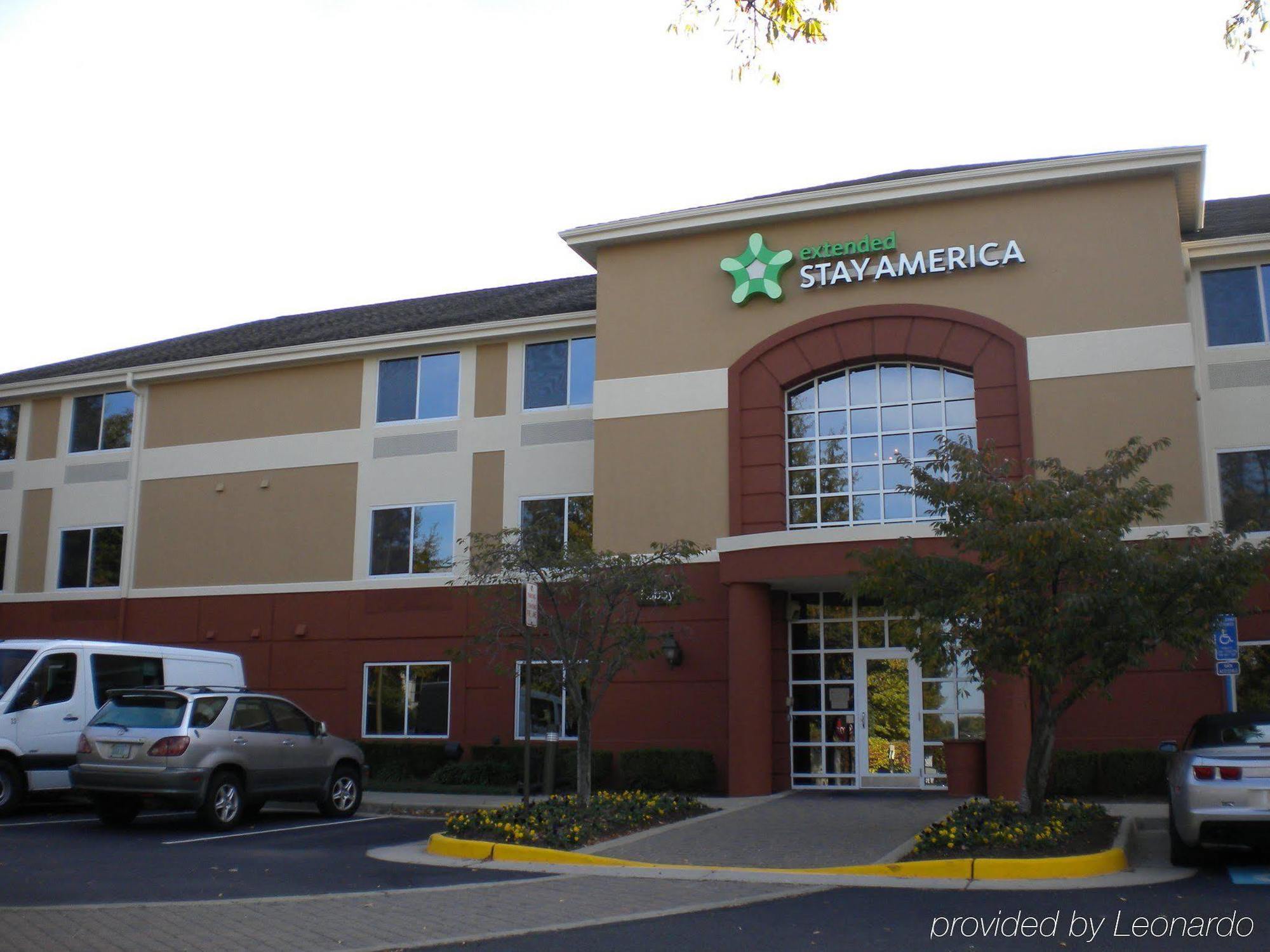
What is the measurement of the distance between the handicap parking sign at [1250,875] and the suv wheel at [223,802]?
10632mm

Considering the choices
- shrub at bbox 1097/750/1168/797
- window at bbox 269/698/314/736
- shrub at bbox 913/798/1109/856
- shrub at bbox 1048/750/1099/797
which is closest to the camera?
shrub at bbox 913/798/1109/856

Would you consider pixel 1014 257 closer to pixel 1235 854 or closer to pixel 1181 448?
pixel 1181 448

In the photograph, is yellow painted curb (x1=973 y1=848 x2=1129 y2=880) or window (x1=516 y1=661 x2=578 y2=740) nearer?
yellow painted curb (x1=973 y1=848 x2=1129 y2=880)

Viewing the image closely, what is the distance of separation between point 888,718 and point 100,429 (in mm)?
18045

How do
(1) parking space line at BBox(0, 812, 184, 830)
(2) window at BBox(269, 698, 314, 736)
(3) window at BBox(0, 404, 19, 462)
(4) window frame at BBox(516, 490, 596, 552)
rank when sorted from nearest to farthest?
1. (1) parking space line at BBox(0, 812, 184, 830)
2. (2) window at BBox(269, 698, 314, 736)
3. (4) window frame at BBox(516, 490, 596, 552)
4. (3) window at BBox(0, 404, 19, 462)

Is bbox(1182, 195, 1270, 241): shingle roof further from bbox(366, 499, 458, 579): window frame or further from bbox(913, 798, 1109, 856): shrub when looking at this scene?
bbox(366, 499, 458, 579): window frame

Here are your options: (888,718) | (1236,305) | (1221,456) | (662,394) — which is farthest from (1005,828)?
(1236,305)

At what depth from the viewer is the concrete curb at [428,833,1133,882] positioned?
10.5m

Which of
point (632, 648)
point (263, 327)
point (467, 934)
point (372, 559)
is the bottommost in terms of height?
point (467, 934)

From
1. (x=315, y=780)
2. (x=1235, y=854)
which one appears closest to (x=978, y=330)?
(x=1235, y=854)

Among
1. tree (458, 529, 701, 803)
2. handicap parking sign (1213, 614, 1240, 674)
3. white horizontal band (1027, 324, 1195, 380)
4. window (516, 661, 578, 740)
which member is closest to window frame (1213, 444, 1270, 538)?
white horizontal band (1027, 324, 1195, 380)

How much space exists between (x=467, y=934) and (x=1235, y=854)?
767cm

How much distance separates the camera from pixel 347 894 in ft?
33.1

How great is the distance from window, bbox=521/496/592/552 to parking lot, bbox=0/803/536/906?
6.94 metres
